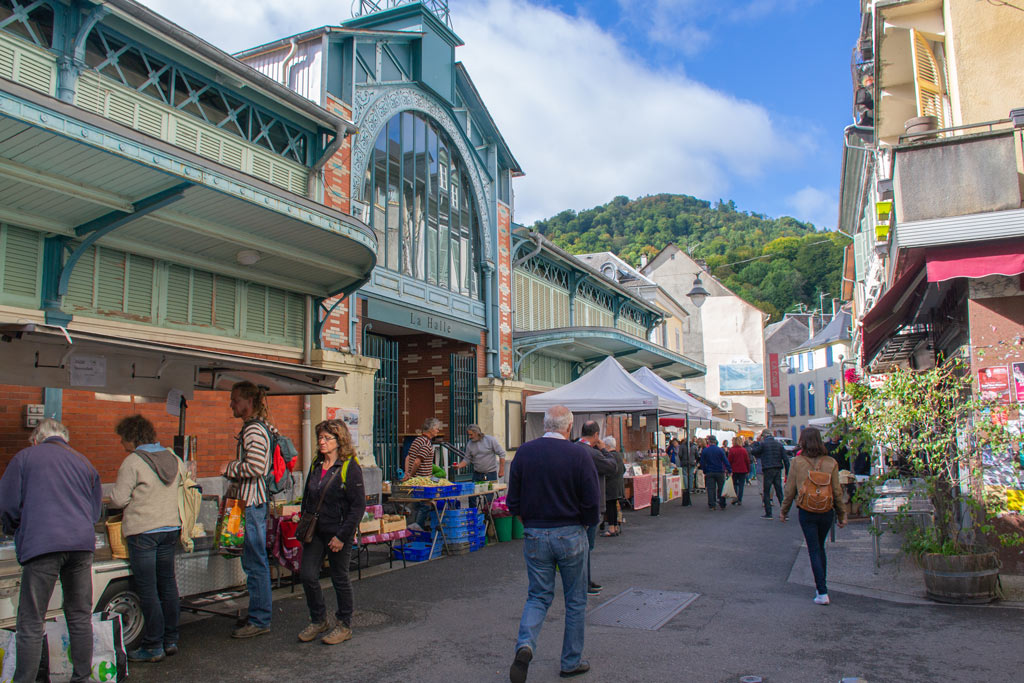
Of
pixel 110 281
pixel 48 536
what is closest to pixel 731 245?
pixel 110 281

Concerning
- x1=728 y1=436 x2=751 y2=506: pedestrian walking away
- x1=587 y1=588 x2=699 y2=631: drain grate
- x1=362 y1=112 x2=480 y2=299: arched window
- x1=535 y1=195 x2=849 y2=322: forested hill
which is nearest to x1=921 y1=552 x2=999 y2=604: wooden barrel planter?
x1=587 y1=588 x2=699 y2=631: drain grate

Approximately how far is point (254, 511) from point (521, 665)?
2.66 metres

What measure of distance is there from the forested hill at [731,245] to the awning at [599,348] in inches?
1409

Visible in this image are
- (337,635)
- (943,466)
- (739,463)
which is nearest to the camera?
(337,635)

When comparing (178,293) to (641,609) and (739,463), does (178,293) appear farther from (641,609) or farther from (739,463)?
(739,463)

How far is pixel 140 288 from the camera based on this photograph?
8.70m

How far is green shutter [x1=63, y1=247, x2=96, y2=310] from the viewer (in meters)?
7.96

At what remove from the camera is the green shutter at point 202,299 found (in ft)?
30.8

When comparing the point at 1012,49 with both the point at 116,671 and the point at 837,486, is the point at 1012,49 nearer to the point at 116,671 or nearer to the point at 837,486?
the point at 837,486

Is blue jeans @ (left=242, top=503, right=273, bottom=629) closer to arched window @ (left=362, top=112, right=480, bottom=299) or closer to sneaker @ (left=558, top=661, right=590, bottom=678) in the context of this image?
sneaker @ (left=558, top=661, right=590, bottom=678)

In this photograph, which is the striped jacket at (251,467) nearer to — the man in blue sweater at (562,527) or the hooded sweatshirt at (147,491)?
the hooded sweatshirt at (147,491)

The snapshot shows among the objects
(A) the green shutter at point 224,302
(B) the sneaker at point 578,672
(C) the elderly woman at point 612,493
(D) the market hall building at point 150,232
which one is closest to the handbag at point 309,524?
(D) the market hall building at point 150,232

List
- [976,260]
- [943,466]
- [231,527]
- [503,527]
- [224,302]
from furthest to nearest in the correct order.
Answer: [503,527] < [224,302] < [976,260] < [943,466] < [231,527]

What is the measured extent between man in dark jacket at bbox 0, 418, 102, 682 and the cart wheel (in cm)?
70
